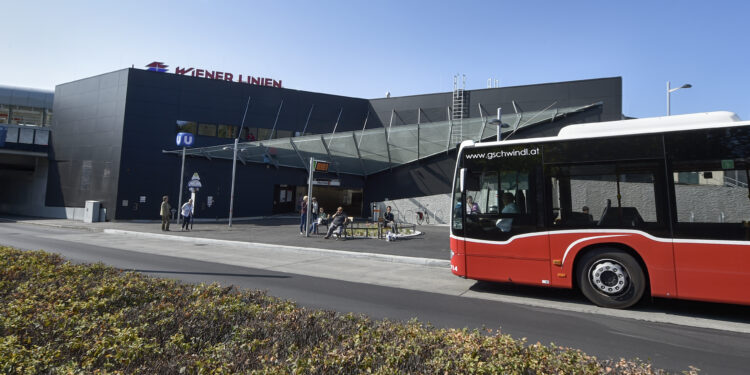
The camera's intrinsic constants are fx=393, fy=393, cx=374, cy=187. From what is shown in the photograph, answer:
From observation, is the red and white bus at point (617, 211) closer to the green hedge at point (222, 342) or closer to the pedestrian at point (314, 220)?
the green hedge at point (222, 342)

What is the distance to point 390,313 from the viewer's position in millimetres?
6168

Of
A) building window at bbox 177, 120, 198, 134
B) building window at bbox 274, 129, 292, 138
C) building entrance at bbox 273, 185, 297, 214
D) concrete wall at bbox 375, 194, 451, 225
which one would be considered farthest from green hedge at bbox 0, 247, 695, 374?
building window at bbox 274, 129, 292, 138

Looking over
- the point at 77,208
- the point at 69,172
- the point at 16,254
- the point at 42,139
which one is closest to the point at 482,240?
the point at 16,254

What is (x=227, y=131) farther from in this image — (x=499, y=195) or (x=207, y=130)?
(x=499, y=195)

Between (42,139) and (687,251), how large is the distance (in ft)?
135

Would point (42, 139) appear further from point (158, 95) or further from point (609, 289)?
point (609, 289)

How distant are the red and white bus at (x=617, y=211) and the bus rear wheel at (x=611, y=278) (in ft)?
0.05

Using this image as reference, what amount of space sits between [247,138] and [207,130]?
2.90 m

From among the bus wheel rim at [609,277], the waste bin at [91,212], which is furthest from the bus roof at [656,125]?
the waste bin at [91,212]

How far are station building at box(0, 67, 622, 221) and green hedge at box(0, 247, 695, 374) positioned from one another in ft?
66.5

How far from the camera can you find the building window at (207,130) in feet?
95.7

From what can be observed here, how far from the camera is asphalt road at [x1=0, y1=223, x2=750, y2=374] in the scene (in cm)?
479

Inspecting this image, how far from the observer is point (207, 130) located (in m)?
29.4

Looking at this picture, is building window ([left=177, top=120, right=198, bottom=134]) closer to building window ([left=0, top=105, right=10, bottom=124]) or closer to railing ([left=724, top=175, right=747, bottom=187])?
building window ([left=0, top=105, right=10, bottom=124])
